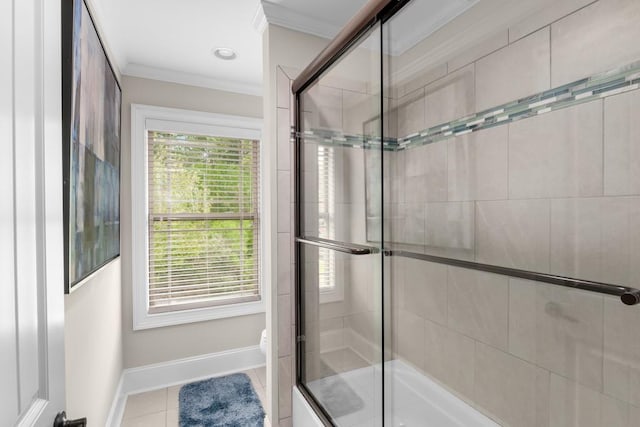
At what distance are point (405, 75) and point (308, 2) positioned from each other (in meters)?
0.77

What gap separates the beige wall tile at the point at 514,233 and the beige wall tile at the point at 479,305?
0.10 metres

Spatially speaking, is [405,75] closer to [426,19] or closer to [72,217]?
[426,19]

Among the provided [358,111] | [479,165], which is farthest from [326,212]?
[479,165]

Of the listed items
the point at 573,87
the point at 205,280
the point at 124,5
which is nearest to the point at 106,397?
the point at 205,280

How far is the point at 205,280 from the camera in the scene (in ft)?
8.99

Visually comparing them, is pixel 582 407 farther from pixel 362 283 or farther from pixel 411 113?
pixel 411 113

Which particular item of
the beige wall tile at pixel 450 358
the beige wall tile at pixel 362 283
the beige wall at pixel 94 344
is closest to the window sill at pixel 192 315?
the beige wall at pixel 94 344

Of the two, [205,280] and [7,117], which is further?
[205,280]

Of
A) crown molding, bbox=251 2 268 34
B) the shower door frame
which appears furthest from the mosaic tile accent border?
crown molding, bbox=251 2 268 34

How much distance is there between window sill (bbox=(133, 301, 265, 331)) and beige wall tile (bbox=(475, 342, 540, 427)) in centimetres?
191

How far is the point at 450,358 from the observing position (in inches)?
61.5

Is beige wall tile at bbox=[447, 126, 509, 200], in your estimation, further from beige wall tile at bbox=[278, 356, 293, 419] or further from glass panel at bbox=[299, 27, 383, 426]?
beige wall tile at bbox=[278, 356, 293, 419]

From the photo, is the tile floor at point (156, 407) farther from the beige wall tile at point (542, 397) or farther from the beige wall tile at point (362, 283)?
the beige wall tile at point (542, 397)

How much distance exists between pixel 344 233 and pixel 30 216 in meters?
1.16
